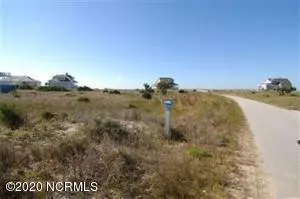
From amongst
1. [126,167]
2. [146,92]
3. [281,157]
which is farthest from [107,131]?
[146,92]

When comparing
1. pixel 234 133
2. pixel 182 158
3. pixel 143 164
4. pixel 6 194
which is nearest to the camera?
pixel 6 194

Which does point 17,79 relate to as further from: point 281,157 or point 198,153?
point 281,157

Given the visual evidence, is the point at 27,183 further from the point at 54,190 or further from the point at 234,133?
the point at 234,133

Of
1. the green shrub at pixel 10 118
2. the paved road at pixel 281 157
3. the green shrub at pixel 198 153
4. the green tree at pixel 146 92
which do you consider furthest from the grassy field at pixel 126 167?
the green tree at pixel 146 92

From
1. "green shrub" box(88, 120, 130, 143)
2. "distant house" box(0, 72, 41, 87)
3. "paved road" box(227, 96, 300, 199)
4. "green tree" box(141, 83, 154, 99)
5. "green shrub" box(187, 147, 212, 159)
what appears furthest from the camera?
"distant house" box(0, 72, 41, 87)

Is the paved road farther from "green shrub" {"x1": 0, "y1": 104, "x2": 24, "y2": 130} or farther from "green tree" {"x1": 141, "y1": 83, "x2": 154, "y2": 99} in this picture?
"green tree" {"x1": 141, "y1": 83, "x2": 154, "y2": 99}

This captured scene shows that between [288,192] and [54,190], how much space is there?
3.90 meters

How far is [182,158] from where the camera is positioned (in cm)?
732

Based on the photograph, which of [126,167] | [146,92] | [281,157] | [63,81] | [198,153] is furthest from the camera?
[63,81]

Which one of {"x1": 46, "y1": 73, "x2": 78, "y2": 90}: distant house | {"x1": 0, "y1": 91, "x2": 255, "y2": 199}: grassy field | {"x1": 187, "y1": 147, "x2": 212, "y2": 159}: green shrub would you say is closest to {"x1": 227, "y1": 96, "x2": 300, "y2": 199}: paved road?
{"x1": 0, "y1": 91, "x2": 255, "y2": 199}: grassy field

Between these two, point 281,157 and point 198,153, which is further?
point 281,157

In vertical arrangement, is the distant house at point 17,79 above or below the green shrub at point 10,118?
above

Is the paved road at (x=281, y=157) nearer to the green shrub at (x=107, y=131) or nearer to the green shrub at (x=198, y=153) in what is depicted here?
the green shrub at (x=198, y=153)

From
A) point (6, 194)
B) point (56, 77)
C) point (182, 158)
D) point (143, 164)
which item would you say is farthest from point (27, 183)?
point (56, 77)
